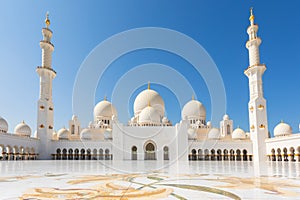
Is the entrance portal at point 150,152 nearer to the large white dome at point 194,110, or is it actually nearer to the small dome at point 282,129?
the large white dome at point 194,110

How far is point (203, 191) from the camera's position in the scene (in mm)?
3535

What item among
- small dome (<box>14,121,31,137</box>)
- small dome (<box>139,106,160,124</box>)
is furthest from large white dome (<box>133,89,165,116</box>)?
small dome (<box>14,121,31,137</box>)

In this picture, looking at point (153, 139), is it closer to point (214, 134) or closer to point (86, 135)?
point (86, 135)

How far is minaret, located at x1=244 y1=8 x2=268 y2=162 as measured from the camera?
21.6 metres

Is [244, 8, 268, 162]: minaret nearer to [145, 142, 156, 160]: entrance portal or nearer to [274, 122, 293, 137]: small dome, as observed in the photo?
[274, 122, 293, 137]: small dome

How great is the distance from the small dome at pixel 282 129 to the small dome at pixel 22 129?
23498 mm

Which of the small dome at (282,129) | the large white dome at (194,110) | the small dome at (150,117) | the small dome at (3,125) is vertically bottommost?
the small dome at (282,129)

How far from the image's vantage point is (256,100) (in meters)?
22.0

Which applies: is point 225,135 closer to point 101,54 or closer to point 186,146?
point 186,146

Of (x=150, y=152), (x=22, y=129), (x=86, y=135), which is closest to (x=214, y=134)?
(x=150, y=152)

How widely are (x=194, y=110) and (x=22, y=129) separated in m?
18.9

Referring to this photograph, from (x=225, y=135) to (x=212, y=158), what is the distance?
5.99 m

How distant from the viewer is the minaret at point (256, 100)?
21641 millimetres

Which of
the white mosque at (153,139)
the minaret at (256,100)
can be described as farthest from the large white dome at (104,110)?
the minaret at (256,100)
